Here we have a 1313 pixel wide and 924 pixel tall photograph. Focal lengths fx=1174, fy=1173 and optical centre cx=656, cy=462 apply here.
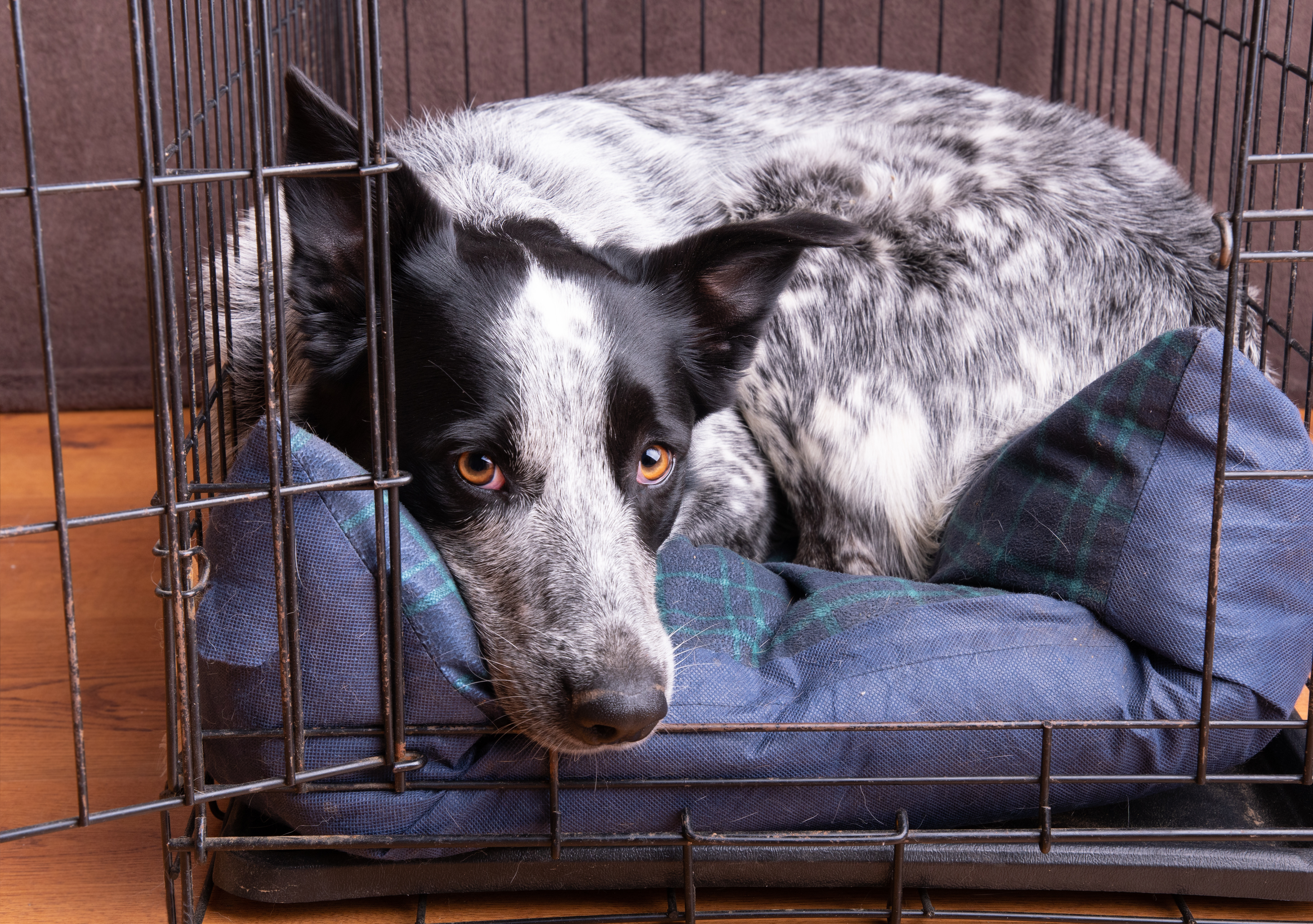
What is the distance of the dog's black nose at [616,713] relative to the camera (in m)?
1.26

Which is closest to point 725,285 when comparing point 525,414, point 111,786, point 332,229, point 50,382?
point 525,414

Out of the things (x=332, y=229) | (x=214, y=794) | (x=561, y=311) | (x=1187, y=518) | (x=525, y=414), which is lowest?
(x=214, y=794)

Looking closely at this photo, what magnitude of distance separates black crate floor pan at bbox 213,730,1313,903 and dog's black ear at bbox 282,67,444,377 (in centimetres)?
62

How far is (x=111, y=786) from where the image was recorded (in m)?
1.65

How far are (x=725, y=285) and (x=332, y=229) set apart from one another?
56 cm

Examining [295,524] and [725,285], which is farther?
[725,285]

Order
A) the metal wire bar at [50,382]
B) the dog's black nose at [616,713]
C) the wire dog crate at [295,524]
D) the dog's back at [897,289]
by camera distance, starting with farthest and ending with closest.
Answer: the dog's back at [897,289] → the dog's black nose at [616,713] → the wire dog crate at [295,524] → the metal wire bar at [50,382]

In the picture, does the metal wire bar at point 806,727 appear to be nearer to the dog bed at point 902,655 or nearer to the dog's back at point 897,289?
the dog bed at point 902,655

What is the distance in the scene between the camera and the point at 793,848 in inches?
55.1

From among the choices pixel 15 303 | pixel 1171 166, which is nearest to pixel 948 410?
pixel 1171 166

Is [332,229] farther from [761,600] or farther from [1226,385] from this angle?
[1226,385]

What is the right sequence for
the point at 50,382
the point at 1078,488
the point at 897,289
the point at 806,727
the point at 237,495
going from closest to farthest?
the point at 50,382 < the point at 237,495 < the point at 806,727 < the point at 1078,488 < the point at 897,289

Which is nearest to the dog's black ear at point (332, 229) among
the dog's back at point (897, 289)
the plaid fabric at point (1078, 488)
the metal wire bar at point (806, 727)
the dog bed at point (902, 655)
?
the dog bed at point (902, 655)

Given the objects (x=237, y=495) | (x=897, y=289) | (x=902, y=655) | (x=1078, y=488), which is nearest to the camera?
(x=237, y=495)
